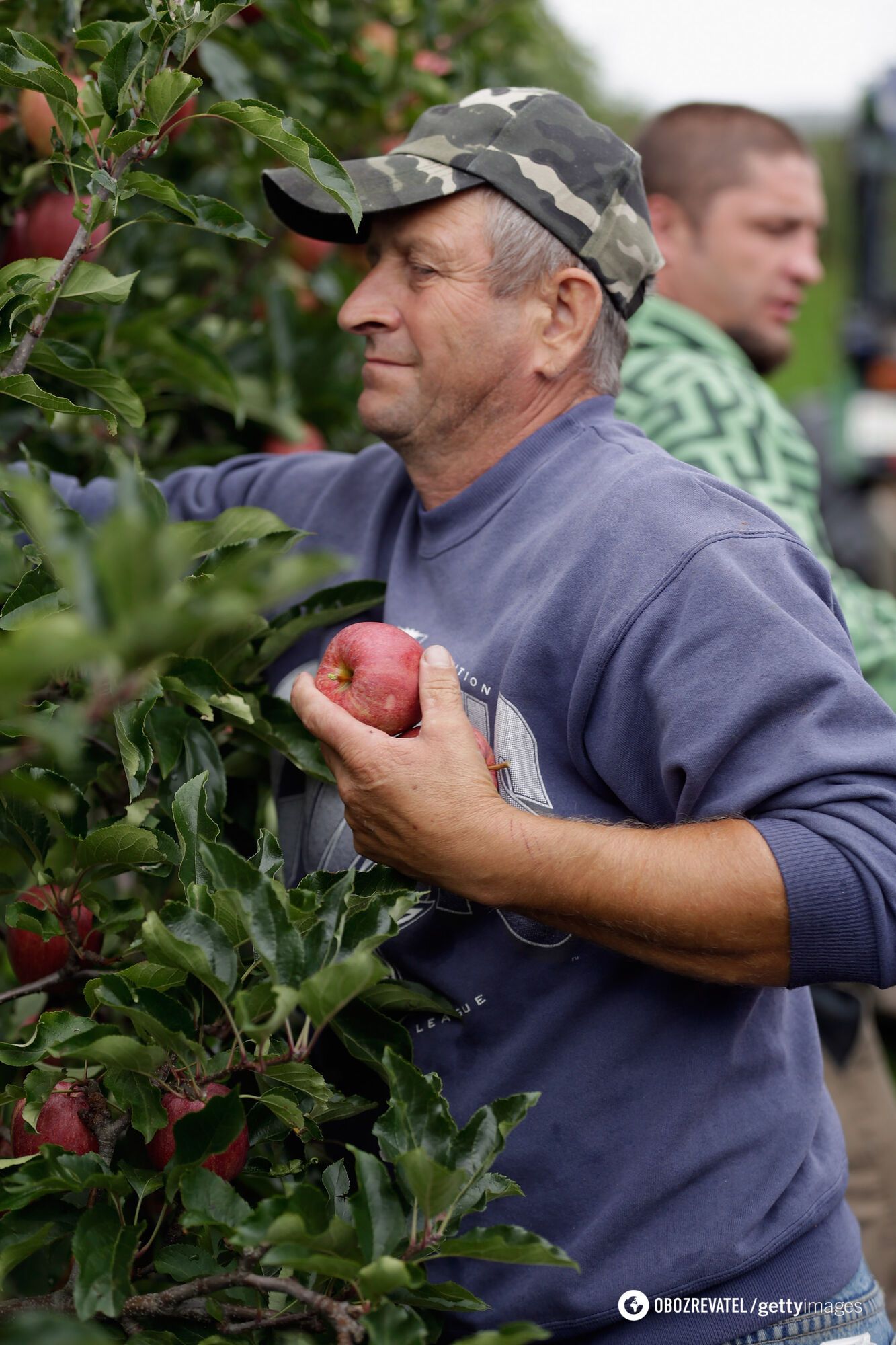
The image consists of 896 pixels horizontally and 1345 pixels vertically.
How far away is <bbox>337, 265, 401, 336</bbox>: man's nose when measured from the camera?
5.53 feet

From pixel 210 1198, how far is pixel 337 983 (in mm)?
225

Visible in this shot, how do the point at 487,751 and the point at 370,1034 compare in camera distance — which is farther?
the point at 487,751

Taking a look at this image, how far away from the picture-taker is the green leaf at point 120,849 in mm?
1296

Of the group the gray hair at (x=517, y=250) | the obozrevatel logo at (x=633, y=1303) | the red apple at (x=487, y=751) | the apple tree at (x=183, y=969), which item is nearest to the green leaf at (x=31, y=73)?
the apple tree at (x=183, y=969)

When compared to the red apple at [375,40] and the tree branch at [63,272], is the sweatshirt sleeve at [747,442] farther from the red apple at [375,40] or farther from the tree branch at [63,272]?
the tree branch at [63,272]

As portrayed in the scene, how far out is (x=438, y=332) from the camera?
1654mm

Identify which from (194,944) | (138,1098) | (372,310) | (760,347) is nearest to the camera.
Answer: (194,944)

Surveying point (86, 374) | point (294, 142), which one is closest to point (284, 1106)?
point (86, 374)

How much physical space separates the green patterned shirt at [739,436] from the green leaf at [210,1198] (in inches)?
56.4

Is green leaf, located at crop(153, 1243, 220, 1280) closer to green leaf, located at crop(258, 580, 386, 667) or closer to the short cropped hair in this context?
green leaf, located at crop(258, 580, 386, 667)

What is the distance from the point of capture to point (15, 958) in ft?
5.04

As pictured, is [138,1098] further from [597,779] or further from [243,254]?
[243,254]

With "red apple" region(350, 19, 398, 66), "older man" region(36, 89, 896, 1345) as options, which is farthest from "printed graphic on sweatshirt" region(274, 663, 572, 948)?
"red apple" region(350, 19, 398, 66)

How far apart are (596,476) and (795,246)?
171 centimetres
